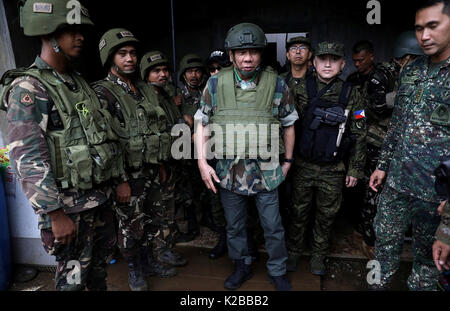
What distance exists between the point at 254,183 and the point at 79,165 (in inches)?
52.2

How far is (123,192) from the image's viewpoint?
231cm

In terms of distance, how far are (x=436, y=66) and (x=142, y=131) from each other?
2.22 m

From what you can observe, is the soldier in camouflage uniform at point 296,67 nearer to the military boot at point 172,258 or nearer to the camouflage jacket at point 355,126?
the camouflage jacket at point 355,126

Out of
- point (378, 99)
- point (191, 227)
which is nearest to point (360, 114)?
point (378, 99)

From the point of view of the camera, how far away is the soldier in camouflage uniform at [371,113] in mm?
2908

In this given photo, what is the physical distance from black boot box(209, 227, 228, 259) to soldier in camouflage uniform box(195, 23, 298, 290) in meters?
0.48

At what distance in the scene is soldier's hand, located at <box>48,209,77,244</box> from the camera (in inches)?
69.6

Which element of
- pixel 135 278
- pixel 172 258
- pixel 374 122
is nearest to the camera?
pixel 135 278

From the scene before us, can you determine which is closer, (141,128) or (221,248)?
(141,128)

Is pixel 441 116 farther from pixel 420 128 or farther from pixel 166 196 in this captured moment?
pixel 166 196

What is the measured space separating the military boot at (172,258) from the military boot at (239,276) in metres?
0.56

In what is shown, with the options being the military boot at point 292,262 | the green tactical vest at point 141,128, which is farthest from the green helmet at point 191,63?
the military boot at point 292,262

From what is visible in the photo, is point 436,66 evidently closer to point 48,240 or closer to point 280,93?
point 280,93

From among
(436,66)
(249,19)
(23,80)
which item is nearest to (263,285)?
(436,66)
